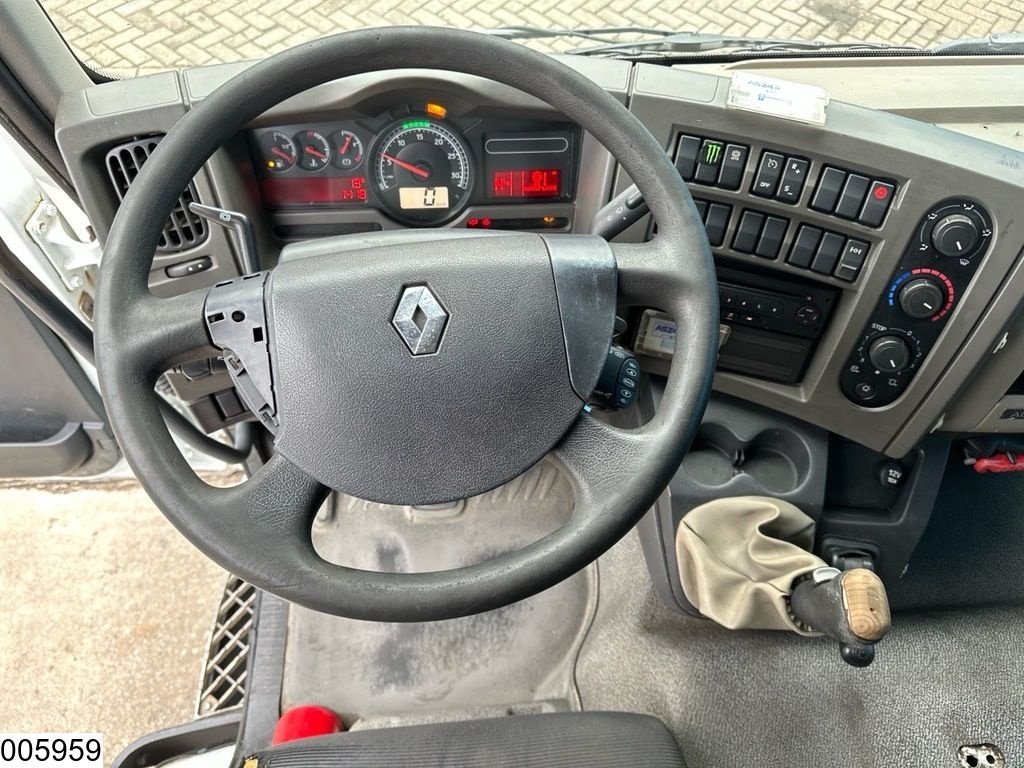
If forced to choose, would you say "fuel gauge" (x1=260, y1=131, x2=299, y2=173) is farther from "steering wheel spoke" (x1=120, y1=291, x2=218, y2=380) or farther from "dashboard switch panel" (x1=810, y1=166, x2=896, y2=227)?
"dashboard switch panel" (x1=810, y1=166, x2=896, y2=227)

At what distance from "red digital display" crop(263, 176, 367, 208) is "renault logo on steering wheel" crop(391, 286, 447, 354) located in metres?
0.33

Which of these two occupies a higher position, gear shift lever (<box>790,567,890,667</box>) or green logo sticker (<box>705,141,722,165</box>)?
green logo sticker (<box>705,141,722,165</box>)

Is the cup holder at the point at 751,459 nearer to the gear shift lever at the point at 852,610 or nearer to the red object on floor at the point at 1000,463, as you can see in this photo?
the gear shift lever at the point at 852,610

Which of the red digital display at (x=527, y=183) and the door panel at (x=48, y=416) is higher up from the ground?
the red digital display at (x=527, y=183)

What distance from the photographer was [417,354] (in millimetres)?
733

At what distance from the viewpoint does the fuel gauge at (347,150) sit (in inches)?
37.3

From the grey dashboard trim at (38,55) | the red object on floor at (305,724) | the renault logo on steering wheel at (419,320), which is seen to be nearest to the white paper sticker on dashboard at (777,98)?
the renault logo on steering wheel at (419,320)

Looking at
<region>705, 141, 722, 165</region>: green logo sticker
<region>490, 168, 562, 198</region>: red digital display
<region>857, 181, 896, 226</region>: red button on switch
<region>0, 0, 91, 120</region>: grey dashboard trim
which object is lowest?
<region>490, 168, 562, 198</region>: red digital display

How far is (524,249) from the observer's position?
771mm

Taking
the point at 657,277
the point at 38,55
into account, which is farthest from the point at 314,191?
the point at 657,277

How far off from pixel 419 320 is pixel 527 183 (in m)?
0.36

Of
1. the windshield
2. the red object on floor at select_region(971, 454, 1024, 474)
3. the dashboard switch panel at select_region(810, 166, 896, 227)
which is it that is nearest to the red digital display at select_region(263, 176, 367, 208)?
the windshield

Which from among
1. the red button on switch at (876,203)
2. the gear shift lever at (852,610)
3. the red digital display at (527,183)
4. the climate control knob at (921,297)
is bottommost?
the gear shift lever at (852,610)

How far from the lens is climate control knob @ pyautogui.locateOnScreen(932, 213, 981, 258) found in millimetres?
885
